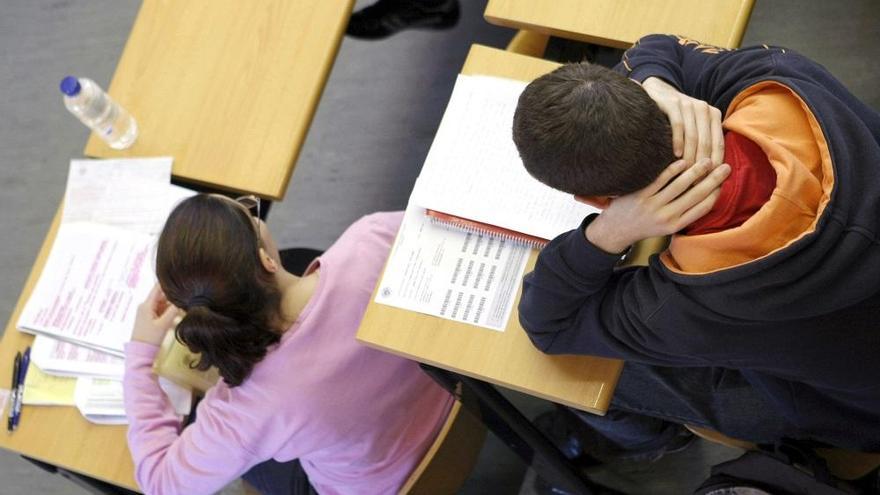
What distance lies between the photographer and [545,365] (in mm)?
1311

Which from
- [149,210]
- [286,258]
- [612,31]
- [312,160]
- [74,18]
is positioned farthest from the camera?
[74,18]

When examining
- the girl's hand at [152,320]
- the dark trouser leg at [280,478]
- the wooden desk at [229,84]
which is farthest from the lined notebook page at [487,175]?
the dark trouser leg at [280,478]

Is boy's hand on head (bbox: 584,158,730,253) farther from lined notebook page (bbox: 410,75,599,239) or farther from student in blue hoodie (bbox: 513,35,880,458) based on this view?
lined notebook page (bbox: 410,75,599,239)

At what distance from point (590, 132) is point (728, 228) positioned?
8.3 inches

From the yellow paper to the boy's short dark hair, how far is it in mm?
1153

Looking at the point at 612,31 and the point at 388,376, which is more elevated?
the point at 612,31

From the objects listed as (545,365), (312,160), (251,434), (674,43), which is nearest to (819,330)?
(545,365)

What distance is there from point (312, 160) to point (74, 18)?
1.14 meters

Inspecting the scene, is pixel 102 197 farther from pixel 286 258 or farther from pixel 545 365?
pixel 545 365

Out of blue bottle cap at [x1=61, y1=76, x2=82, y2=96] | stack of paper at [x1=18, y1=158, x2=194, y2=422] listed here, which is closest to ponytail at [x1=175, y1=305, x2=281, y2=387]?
stack of paper at [x1=18, y1=158, x2=194, y2=422]

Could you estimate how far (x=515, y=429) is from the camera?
155 cm

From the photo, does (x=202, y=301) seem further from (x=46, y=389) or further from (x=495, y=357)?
(x=46, y=389)

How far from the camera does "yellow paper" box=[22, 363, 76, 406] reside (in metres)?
1.66


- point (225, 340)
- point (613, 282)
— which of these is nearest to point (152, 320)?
point (225, 340)
